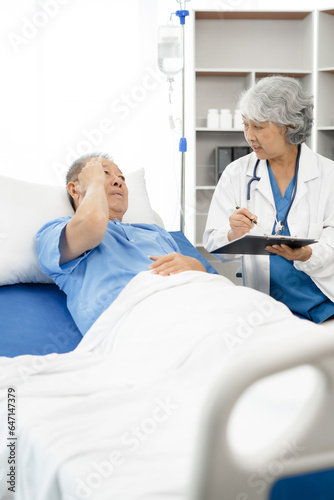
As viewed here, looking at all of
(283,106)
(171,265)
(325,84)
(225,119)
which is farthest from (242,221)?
(325,84)

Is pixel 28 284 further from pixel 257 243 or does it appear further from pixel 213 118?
pixel 213 118

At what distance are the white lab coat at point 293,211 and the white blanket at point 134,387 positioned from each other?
481 mm

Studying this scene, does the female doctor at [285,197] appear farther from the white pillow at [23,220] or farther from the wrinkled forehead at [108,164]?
the white pillow at [23,220]

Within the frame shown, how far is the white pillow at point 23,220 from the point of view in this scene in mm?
1979

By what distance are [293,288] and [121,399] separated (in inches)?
41.0

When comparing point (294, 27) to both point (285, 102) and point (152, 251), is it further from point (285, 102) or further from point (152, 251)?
point (152, 251)

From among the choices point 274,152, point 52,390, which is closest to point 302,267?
point 274,152

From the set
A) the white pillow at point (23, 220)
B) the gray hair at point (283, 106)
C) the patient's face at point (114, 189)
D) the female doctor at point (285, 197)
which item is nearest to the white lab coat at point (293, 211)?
the female doctor at point (285, 197)

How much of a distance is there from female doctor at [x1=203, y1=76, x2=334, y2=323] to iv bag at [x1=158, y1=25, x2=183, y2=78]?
106cm

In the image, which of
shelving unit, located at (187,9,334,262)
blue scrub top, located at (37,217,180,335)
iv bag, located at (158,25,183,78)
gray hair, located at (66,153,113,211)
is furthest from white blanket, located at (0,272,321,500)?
shelving unit, located at (187,9,334,262)

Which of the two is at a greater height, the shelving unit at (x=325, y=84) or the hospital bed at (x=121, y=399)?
the shelving unit at (x=325, y=84)

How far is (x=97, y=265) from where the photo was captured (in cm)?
177

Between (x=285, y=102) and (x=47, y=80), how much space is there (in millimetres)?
1969

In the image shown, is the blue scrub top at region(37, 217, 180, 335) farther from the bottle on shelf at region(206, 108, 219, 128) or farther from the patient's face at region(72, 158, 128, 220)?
the bottle on shelf at region(206, 108, 219, 128)
